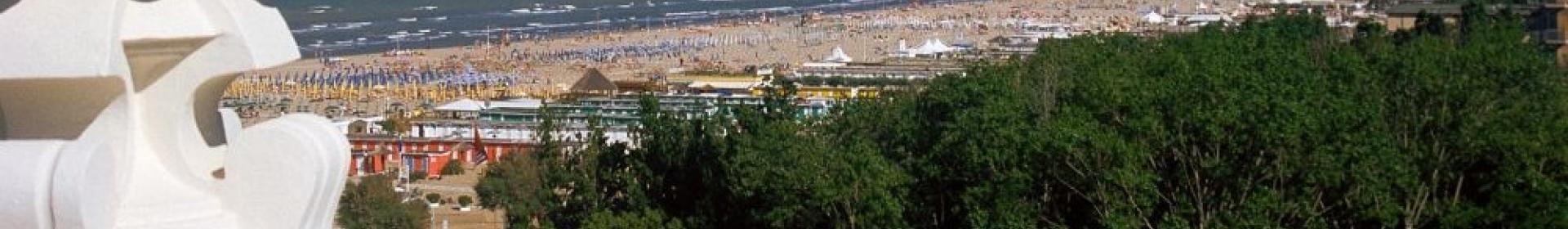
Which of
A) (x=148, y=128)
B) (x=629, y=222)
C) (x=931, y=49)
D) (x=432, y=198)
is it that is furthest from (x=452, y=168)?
(x=148, y=128)

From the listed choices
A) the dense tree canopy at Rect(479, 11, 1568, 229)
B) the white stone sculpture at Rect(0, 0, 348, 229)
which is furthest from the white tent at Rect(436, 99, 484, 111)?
the white stone sculpture at Rect(0, 0, 348, 229)

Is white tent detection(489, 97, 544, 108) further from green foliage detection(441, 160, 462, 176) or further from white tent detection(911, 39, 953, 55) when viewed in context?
white tent detection(911, 39, 953, 55)

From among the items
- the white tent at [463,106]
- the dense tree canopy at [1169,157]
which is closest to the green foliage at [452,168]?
the white tent at [463,106]

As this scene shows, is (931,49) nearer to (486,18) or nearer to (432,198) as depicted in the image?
(432,198)

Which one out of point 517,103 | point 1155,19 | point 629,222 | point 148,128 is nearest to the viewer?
point 148,128

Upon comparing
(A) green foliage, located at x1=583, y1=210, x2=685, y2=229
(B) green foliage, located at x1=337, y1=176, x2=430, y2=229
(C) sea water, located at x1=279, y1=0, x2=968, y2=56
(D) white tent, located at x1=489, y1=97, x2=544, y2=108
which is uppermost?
(A) green foliage, located at x1=583, y1=210, x2=685, y2=229

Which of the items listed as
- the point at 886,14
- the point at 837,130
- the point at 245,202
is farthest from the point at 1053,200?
the point at 886,14
